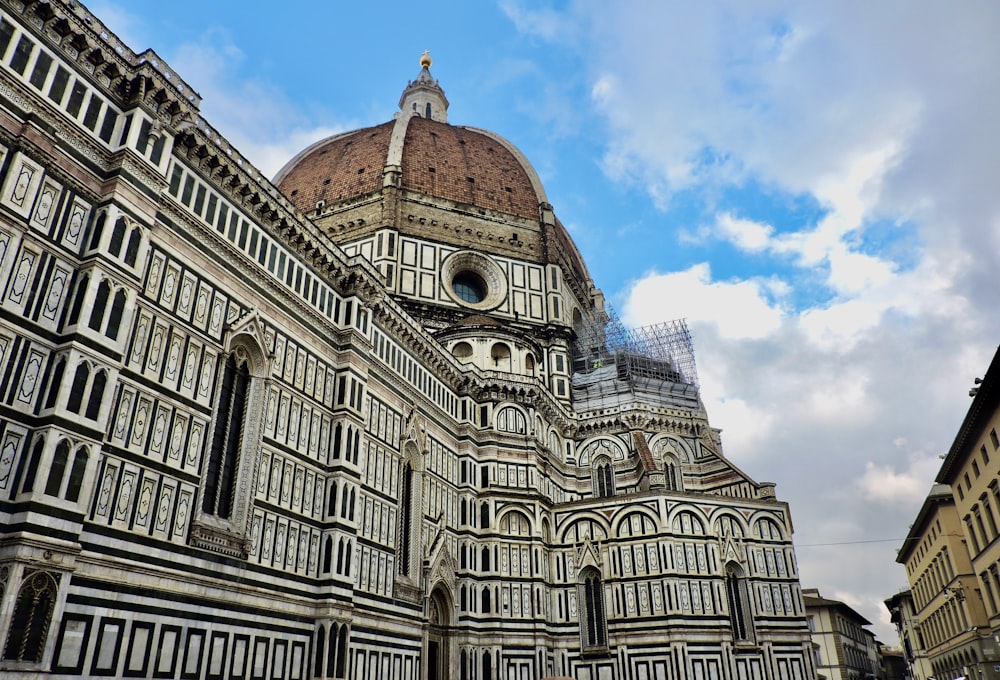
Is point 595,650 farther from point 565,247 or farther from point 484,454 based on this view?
point 565,247

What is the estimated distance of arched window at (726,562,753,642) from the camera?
109 ft

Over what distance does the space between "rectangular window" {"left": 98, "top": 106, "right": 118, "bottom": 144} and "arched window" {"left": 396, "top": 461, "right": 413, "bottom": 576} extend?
1581 centimetres

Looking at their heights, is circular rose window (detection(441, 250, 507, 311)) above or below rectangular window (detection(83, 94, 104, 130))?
above

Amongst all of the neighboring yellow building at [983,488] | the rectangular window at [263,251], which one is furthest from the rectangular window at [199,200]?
the neighboring yellow building at [983,488]

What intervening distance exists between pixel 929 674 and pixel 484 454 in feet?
124

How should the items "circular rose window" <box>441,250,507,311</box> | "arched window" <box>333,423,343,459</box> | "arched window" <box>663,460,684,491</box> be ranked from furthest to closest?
"circular rose window" <box>441,250,507,311</box> → "arched window" <box>663,460,684,491</box> → "arched window" <box>333,423,343,459</box>

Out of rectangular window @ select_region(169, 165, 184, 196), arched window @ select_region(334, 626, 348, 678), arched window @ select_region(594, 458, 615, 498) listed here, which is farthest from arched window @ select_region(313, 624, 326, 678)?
arched window @ select_region(594, 458, 615, 498)

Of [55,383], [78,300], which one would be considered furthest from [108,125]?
[55,383]

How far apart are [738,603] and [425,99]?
51.9 metres

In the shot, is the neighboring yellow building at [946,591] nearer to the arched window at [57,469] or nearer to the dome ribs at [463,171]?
the dome ribs at [463,171]

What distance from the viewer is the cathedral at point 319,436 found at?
15.5 m

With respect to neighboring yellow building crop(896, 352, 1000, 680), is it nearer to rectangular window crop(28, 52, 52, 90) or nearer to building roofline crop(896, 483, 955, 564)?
building roofline crop(896, 483, 955, 564)

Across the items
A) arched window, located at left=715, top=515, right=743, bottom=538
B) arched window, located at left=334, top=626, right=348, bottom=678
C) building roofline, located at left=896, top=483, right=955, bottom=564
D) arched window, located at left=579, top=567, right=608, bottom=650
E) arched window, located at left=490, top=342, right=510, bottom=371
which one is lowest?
arched window, located at left=334, top=626, right=348, bottom=678

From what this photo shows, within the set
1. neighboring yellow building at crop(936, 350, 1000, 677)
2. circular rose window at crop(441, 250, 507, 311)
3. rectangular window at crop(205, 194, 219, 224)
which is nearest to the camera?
rectangular window at crop(205, 194, 219, 224)
